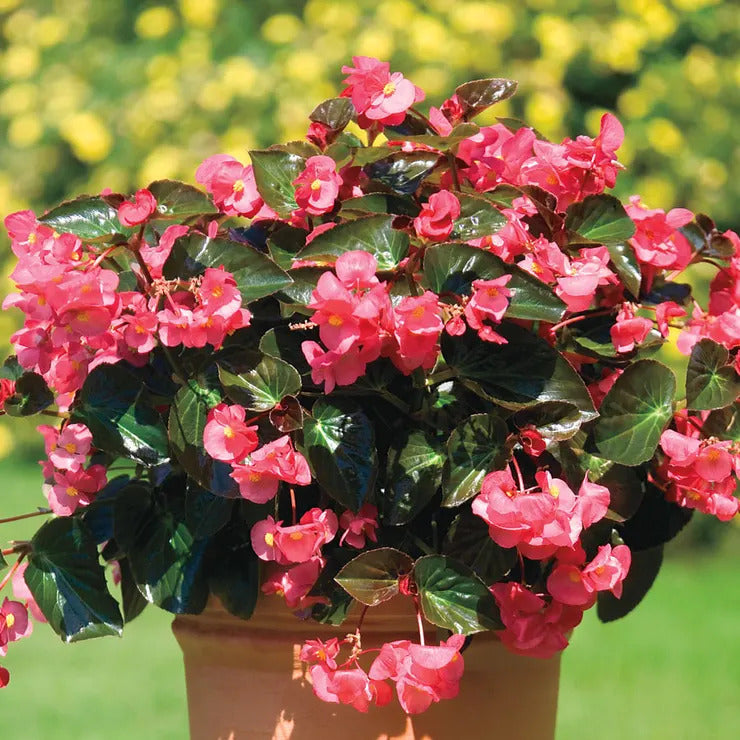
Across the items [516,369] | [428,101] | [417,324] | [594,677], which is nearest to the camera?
[417,324]

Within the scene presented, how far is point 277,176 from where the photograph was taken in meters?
1.25

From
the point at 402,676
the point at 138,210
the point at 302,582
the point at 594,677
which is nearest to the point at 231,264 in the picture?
the point at 138,210

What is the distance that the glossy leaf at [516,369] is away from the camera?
1131mm

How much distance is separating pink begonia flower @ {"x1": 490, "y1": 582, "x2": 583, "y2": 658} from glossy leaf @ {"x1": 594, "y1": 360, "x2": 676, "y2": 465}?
15 centimetres

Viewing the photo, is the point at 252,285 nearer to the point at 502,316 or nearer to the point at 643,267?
the point at 502,316

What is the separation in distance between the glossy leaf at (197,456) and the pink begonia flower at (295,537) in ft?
0.14

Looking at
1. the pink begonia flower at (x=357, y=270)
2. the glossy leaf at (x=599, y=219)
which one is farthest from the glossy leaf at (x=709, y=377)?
the pink begonia flower at (x=357, y=270)

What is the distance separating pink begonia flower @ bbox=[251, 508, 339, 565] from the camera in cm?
113

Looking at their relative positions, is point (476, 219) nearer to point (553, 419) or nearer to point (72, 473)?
point (553, 419)

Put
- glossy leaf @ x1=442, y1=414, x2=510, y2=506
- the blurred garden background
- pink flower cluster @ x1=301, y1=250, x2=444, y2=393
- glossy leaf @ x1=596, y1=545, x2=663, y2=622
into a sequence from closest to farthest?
pink flower cluster @ x1=301, y1=250, x2=444, y2=393
glossy leaf @ x1=442, y1=414, x2=510, y2=506
glossy leaf @ x1=596, y1=545, x2=663, y2=622
the blurred garden background

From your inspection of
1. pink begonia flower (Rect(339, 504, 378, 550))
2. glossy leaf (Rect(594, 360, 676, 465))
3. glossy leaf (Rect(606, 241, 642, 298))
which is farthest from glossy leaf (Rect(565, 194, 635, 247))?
pink begonia flower (Rect(339, 504, 378, 550))

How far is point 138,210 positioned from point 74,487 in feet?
0.99

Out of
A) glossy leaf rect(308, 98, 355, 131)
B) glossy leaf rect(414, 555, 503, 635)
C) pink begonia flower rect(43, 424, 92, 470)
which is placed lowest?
glossy leaf rect(414, 555, 503, 635)

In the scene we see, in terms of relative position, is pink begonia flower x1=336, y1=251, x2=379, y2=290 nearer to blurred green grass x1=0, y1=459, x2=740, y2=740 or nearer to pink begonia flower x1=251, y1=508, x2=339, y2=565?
pink begonia flower x1=251, y1=508, x2=339, y2=565
